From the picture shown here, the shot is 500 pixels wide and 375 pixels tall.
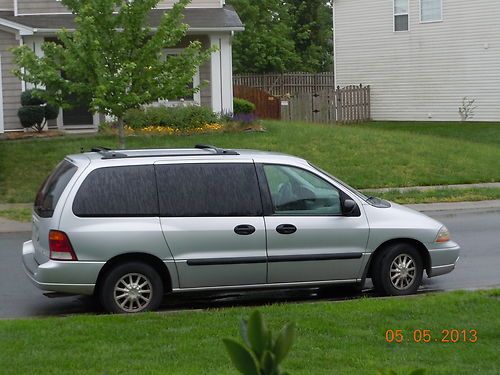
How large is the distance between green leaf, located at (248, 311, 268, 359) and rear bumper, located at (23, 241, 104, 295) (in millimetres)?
6677

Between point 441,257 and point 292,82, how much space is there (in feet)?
115

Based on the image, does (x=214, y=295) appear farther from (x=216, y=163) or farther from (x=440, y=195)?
(x=440, y=195)

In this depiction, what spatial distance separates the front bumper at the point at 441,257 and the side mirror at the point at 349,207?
36.7 inches

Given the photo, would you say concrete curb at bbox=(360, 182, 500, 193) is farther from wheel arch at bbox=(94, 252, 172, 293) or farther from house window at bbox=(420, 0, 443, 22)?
house window at bbox=(420, 0, 443, 22)

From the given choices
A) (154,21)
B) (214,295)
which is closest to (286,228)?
(214,295)

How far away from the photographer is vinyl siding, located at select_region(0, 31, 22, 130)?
2628cm

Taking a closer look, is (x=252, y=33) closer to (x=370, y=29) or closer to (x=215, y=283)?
(x=370, y=29)

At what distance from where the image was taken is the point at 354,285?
10.2m

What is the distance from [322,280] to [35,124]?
17.1m

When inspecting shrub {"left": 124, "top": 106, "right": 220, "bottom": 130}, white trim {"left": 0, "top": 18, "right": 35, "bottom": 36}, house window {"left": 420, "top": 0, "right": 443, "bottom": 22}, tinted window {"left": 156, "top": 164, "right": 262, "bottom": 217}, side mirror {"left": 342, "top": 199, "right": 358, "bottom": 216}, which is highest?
house window {"left": 420, "top": 0, "right": 443, "bottom": 22}

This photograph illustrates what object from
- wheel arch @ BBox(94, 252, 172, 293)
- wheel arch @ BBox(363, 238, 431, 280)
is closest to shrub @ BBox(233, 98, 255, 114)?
wheel arch @ BBox(363, 238, 431, 280)

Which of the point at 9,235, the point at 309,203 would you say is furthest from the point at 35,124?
the point at 309,203

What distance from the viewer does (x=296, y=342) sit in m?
7.21

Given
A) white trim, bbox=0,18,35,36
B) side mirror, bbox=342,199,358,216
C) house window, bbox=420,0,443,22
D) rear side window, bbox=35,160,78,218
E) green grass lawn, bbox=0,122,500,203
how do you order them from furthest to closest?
house window, bbox=420,0,443,22, white trim, bbox=0,18,35,36, green grass lawn, bbox=0,122,500,203, side mirror, bbox=342,199,358,216, rear side window, bbox=35,160,78,218
